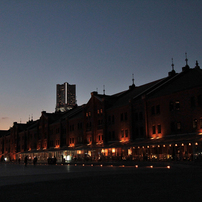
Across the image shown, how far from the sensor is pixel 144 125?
5322 centimetres

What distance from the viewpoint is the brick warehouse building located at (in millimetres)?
44062

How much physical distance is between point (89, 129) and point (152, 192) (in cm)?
5836

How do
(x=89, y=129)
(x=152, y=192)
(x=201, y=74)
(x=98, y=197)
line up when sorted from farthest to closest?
(x=89, y=129) → (x=201, y=74) → (x=152, y=192) → (x=98, y=197)

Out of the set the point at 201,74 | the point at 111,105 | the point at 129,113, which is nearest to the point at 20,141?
the point at 111,105

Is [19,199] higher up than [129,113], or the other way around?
[129,113]

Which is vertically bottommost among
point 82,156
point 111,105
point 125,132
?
point 82,156

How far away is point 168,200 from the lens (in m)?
10.2

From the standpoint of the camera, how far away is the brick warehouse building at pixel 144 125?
4406 cm

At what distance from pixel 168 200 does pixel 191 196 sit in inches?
45.7

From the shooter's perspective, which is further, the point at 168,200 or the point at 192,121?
the point at 192,121

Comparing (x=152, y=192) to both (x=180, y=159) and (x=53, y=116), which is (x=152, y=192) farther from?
(x=53, y=116)

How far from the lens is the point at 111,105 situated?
65.6 m

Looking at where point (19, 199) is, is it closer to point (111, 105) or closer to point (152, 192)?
point (152, 192)

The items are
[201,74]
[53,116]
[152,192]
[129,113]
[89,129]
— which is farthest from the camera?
[53,116]
